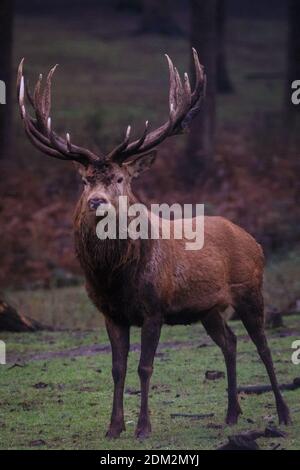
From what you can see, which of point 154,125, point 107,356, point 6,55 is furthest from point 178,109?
point 154,125

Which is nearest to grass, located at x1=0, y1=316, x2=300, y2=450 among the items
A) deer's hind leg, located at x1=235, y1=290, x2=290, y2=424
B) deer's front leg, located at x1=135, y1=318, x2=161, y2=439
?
deer's front leg, located at x1=135, y1=318, x2=161, y2=439

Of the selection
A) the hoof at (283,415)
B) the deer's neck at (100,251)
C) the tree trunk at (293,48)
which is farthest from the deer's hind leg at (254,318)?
the tree trunk at (293,48)

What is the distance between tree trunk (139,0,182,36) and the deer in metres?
30.5

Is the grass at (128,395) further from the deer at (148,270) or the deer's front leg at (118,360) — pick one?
the deer at (148,270)

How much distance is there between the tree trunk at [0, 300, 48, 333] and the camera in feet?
51.1

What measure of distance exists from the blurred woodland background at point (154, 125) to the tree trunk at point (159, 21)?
47 millimetres

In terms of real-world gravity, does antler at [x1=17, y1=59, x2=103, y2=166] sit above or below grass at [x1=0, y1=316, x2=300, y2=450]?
above

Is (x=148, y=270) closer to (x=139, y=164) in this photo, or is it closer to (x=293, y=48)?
(x=139, y=164)

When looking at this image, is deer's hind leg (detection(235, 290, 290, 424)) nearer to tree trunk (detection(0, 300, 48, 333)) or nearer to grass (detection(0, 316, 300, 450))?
grass (detection(0, 316, 300, 450))

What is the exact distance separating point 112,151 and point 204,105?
1502 centimetres

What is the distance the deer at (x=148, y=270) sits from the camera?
10.1m

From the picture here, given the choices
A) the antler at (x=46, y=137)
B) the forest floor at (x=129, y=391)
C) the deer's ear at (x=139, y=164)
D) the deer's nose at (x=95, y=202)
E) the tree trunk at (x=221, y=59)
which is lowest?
the forest floor at (x=129, y=391)

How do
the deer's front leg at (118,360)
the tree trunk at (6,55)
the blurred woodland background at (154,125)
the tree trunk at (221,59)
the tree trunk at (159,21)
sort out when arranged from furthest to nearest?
1. the tree trunk at (159,21)
2. the tree trunk at (221,59)
3. the tree trunk at (6,55)
4. the blurred woodland background at (154,125)
5. the deer's front leg at (118,360)

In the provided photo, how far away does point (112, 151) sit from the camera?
1016cm
